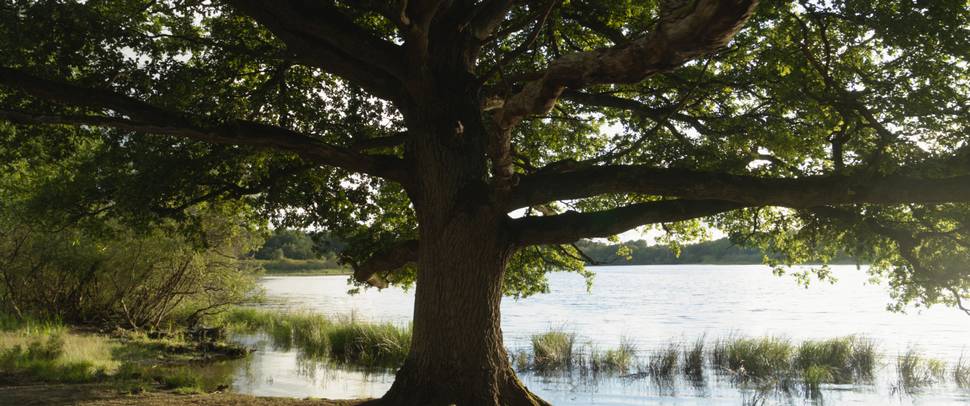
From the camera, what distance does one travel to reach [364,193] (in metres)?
11.4

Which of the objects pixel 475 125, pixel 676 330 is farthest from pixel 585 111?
pixel 676 330

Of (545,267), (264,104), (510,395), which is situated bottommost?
(510,395)

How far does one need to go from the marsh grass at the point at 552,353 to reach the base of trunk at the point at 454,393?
34.9ft

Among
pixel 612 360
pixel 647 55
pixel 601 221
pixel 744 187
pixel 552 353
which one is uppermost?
pixel 647 55

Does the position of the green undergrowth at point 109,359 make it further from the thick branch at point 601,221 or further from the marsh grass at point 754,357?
the marsh grass at point 754,357

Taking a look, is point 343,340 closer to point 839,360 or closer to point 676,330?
point 676,330

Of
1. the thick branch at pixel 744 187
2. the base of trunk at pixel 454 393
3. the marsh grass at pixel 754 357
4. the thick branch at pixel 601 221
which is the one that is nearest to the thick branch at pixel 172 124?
the thick branch at pixel 601 221

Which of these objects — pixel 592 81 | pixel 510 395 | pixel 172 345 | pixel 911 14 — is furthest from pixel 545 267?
pixel 172 345

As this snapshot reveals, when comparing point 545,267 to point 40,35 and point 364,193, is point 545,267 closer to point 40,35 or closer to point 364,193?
point 364,193

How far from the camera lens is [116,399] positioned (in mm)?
8727

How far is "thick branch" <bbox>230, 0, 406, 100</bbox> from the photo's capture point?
726 centimetres

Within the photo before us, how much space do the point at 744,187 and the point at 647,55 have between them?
3.22 m

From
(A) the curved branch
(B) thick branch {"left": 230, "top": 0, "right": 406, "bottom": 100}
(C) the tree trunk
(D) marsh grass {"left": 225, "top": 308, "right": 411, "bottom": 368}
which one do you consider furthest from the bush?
(A) the curved branch

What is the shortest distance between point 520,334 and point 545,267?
11834mm
